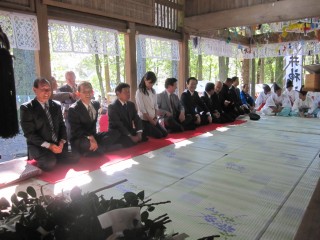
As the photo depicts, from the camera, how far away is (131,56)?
5496 millimetres

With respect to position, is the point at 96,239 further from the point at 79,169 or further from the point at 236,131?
the point at 236,131

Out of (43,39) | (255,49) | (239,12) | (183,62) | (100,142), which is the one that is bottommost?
(100,142)

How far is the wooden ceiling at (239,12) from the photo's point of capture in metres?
5.41

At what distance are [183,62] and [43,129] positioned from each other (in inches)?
168

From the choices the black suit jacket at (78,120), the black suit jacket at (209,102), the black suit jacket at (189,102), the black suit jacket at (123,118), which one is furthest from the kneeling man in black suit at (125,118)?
the black suit jacket at (209,102)

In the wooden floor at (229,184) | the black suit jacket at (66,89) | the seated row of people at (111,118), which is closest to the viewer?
the wooden floor at (229,184)

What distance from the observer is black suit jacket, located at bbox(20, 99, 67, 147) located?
3.26 meters

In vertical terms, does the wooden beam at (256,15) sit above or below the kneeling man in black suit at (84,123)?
above

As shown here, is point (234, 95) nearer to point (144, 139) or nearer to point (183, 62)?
point (183, 62)

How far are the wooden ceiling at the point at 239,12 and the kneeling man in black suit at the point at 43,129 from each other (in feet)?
14.0

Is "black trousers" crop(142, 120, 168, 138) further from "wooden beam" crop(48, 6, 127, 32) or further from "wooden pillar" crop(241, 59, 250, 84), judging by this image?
"wooden pillar" crop(241, 59, 250, 84)

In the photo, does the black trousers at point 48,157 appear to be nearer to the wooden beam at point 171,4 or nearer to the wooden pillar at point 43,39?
the wooden pillar at point 43,39

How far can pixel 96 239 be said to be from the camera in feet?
2.91

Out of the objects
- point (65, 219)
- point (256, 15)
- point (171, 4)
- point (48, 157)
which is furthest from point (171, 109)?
point (65, 219)
